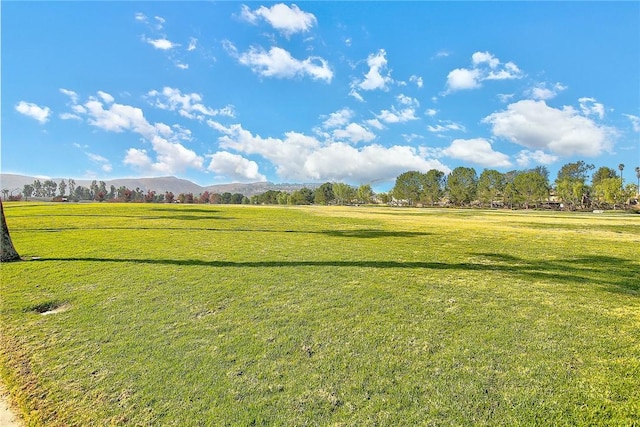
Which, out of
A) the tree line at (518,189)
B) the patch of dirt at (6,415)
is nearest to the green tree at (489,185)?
the tree line at (518,189)

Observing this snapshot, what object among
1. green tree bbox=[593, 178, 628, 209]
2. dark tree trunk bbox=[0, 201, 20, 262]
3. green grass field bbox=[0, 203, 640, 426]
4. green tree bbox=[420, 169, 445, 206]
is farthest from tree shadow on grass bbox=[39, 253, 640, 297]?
green tree bbox=[420, 169, 445, 206]

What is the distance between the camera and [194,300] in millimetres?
7340

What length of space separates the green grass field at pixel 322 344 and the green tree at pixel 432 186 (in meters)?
115

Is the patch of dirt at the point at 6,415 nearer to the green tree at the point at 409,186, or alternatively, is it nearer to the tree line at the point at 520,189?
the tree line at the point at 520,189

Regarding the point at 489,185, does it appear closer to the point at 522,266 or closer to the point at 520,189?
the point at 520,189

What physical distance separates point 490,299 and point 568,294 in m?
2.12

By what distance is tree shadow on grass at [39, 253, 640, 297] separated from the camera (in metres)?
8.99

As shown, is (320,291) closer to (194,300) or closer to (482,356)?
(194,300)

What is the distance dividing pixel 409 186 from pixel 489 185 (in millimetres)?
29698

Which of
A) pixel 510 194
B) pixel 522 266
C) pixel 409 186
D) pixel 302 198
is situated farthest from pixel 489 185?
pixel 522 266

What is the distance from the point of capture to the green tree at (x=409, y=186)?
12612 cm

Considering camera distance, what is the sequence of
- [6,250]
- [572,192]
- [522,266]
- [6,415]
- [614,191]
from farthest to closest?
[572,192]
[614,191]
[6,250]
[522,266]
[6,415]

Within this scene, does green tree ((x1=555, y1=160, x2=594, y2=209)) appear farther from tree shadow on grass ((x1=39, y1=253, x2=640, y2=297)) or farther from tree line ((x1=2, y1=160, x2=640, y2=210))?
tree shadow on grass ((x1=39, y1=253, x2=640, y2=297))

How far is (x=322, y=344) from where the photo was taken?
5277 millimetres
